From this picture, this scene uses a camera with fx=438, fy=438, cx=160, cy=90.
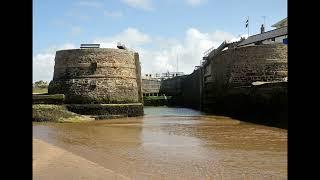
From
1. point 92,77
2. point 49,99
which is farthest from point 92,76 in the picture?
point 49,99

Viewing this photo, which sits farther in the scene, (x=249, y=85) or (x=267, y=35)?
(x=267, y=35)

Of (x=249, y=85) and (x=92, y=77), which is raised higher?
(x=92, y=77)

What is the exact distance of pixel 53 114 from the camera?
963 inches

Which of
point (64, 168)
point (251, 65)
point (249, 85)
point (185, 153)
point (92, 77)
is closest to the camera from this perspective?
point (64, 168)

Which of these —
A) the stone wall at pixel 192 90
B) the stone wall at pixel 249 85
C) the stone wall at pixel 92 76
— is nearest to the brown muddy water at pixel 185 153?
the stone wall at pixel 249 85

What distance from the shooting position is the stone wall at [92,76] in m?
27.0

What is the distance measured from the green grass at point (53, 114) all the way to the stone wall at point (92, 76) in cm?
193

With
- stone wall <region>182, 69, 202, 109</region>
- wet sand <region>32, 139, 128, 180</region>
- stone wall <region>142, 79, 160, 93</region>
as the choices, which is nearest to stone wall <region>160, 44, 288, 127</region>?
stone wall <region>182, 69, 202, 109</region>

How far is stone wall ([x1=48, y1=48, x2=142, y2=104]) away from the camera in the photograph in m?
27.0

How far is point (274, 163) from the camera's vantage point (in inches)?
390

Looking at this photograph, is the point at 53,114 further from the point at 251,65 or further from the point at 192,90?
the point at 192,90

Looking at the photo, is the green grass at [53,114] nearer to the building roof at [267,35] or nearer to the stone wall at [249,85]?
the stone wall at [249,85]

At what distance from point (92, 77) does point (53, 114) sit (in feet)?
12.9
